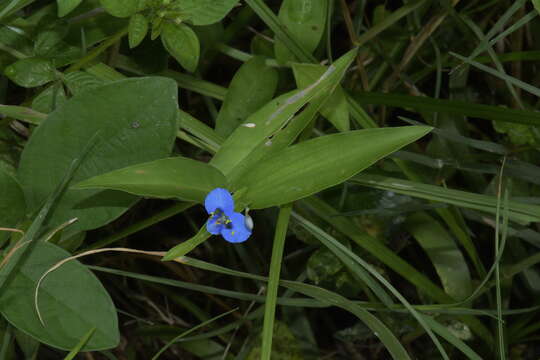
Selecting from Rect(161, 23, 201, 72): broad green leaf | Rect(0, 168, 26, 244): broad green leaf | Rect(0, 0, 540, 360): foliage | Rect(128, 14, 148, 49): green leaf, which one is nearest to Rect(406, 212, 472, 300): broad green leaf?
Rect(0, 0, 540, 360): foliage

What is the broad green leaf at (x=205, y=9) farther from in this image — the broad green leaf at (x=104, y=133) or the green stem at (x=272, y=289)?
the green stem at (x=272, y=289)

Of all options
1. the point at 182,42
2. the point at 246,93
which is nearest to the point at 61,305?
the point at 182,42

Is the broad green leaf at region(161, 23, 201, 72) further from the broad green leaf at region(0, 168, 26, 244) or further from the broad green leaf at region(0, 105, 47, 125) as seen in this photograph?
the broad green leaf at region(0, 168, 26, 244)

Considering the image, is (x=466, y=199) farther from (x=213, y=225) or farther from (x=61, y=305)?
(x=61, y=305)

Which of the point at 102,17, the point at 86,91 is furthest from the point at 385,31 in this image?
the point at 86,91

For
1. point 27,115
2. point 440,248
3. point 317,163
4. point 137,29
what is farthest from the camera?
point 440,248

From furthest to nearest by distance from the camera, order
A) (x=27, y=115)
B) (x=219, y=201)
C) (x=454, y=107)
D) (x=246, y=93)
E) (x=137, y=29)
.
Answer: (x=246, y=93)
(x=454, y=107)
(x=27, y=115)
(x=137, y=29)
(x=219, y=201)

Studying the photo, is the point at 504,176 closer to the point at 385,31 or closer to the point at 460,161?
the point at 460,161
